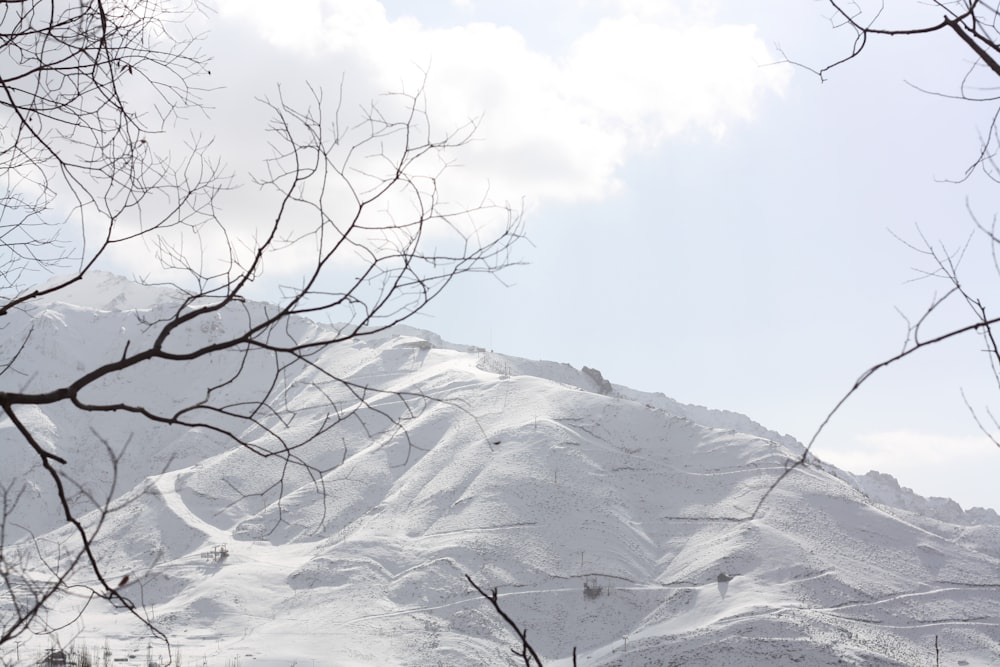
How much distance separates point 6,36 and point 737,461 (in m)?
20.8

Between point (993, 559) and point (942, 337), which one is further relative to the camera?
point (993, 559)

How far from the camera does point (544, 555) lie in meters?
18.2

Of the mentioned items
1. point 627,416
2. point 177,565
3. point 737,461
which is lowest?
point 177,565

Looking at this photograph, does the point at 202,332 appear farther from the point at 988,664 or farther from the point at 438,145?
the point at 438,145

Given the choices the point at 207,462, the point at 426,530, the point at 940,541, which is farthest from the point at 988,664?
the point at 207,462

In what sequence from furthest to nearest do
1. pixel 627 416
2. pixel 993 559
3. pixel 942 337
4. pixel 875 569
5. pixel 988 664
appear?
pixel 627 416 → pixel 993 559 → pixel 875 569 → pixel 988 664 → pixel 942 337

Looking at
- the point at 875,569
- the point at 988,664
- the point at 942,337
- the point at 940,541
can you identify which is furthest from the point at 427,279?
the point at 940,541

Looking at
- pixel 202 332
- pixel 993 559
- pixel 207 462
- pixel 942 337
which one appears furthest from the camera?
pixel 202 332

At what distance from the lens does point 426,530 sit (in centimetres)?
1962

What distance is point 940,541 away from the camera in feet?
64.6

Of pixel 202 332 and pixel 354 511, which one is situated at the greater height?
pixel 202 332

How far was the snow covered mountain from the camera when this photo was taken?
48.9 ft

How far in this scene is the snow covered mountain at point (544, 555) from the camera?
48.9 feet

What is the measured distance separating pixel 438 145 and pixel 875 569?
1792cm
